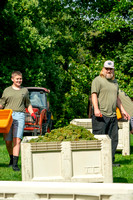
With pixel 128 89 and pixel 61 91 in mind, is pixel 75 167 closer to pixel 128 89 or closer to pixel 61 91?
pixel 128 89

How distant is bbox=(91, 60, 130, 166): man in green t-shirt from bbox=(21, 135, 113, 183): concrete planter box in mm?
2113

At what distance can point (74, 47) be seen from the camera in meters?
36.1

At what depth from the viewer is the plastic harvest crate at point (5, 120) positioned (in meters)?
5.79

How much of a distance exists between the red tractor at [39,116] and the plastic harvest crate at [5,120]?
9.03 m

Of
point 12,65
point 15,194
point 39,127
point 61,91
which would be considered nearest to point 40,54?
point 12,65

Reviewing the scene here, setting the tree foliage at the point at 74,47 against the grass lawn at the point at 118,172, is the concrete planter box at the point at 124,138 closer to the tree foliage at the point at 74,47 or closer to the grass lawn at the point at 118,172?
the grass lawn at the point at 118,172

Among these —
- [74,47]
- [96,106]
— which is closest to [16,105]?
[96,106]

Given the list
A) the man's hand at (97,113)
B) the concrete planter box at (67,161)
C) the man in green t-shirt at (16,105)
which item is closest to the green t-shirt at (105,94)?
the man's hand at (97,113)

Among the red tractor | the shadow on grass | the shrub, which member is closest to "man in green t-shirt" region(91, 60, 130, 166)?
the shadow on grass

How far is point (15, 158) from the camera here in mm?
7867

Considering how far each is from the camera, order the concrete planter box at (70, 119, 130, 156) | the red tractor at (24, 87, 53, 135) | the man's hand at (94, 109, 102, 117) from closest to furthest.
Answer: the man's hand at (94, 109, 102, 117) → the concrete planter box at (70, 119, 130, 156) → the red tractor at (24, 87, 53, 135)

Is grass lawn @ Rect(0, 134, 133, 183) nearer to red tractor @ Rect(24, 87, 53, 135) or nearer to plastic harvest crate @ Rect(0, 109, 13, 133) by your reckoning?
plastic harvest crate @ Rect(0, 109, 13, 133)

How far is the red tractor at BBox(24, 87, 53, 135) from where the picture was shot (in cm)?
1647

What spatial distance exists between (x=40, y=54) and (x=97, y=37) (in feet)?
14.9
